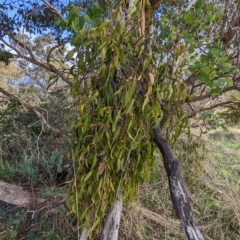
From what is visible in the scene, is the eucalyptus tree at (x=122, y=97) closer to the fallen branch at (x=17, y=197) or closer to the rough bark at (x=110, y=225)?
the rough bark at (x=110, y=225)

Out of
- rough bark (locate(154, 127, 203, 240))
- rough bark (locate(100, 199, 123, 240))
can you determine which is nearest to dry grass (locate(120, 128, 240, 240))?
rough bark (locate(100, 199, 123, 240))

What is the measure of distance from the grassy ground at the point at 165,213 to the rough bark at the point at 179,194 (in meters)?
0.79

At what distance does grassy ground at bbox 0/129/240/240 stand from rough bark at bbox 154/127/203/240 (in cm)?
79

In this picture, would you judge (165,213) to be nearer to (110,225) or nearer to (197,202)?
(197,202)

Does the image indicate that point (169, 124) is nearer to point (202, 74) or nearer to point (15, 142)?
point (202, 74)

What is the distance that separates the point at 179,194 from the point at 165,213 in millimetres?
1164

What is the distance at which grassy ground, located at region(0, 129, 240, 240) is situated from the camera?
5.97ft

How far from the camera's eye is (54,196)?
1992mm

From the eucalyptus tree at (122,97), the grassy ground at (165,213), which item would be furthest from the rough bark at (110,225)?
the grassy ground at (165,213)

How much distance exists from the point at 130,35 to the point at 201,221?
5.57ft

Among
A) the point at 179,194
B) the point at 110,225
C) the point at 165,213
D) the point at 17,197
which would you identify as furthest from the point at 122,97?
the point at 17,197

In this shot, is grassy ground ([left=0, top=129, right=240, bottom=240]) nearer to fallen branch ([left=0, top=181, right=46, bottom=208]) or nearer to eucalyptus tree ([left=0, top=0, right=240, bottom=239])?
fallen branch ([left=0, top=181, right=46, bottom=208])

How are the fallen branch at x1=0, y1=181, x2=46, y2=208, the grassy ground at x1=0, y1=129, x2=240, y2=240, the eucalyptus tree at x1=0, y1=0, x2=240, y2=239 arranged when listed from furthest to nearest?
1. the fallen branch at x1=0, y1=181, x2=46, y2=208
2. the grassy ground at x1=0, y1=129, x2=240, y2=240
3. the eucalyptus tree at x1=0, y1=0, x2=240, y2=239

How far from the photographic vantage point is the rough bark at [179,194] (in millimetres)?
928
